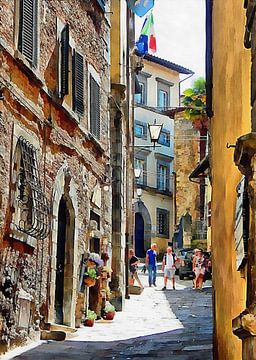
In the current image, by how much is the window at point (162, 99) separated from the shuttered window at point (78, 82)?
37.7m

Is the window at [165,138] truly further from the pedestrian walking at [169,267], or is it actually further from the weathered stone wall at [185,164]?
the pedestrian walking at [169,267]

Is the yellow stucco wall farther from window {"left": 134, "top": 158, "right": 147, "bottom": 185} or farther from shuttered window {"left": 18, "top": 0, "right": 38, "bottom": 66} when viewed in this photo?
window {"left": 134, "top": 158, "right": 147, "bottom": 185}

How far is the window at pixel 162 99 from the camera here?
53.0m

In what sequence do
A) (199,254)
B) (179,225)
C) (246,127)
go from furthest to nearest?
(179,225) → (199,254) → (246,127)

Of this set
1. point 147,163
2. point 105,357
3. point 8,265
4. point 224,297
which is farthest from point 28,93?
point 147,163

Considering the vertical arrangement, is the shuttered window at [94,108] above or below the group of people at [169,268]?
above

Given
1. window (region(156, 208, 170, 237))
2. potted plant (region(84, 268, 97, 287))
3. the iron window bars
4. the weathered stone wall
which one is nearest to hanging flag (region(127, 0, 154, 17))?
potted plant (region(84, 268, 97, 287))

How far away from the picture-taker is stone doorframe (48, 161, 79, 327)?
12.9m

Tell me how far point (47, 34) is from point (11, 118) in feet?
8.71

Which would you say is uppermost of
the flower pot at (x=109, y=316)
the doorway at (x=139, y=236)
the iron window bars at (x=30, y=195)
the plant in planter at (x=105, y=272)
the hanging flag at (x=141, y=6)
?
the hanging flag at (x=141, y=6)

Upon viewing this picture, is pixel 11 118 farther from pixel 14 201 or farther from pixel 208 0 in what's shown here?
pixel 208 0

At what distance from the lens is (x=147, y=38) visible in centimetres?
3212

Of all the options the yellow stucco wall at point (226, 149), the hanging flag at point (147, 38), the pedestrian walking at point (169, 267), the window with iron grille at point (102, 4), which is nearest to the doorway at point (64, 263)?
the yellow stucco wall at point (226, 149)

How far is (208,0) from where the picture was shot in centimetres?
1041
